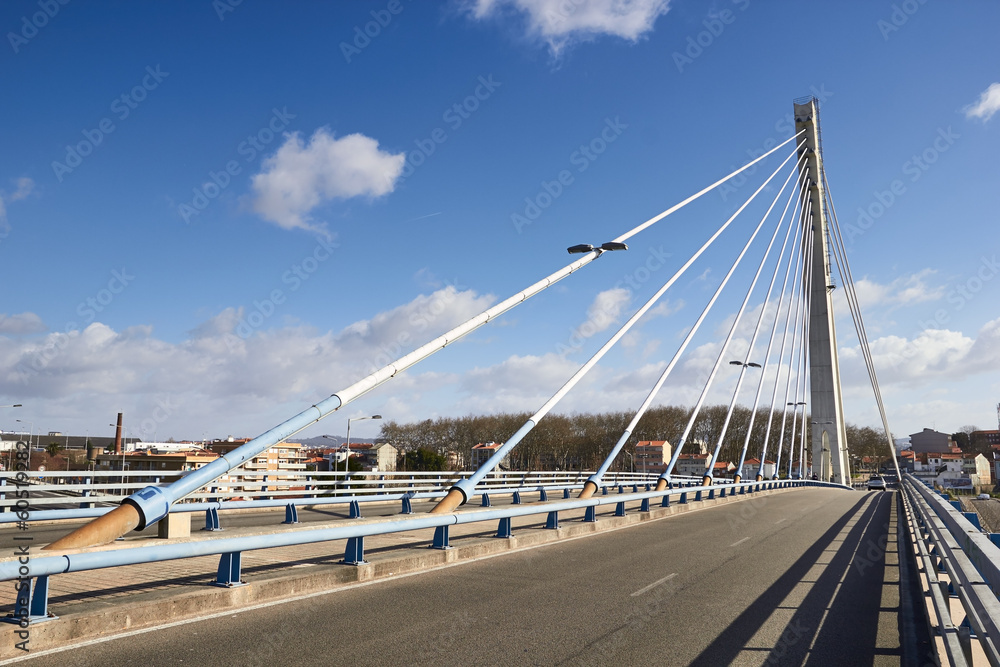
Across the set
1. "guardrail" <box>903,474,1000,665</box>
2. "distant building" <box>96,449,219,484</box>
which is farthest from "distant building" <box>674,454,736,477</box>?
"guardrail" <box>903,474,1000,665</box>

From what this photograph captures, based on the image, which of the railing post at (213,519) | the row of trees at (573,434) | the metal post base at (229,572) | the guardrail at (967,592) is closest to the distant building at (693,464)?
the row of trees at (573,434)

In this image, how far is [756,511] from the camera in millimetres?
24578

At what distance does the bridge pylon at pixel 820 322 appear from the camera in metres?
51.1

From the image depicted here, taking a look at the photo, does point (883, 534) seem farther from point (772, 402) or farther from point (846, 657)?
point (772, 402)

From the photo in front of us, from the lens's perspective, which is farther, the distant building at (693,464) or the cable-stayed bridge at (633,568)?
the distant building at (693,464)

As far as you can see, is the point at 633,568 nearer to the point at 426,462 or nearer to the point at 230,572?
the point at 230,572

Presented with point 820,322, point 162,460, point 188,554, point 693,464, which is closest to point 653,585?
point 188,554

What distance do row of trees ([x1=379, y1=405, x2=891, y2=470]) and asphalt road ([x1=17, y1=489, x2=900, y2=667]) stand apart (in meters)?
93.6

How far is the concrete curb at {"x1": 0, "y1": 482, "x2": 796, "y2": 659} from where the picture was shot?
20.0ft

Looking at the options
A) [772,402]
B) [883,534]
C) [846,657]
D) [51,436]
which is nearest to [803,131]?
[772,402]

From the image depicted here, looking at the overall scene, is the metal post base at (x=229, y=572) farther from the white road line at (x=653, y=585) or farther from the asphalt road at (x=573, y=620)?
the white road line at (x=653, y=585)

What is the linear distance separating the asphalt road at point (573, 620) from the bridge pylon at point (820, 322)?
43.5 metres

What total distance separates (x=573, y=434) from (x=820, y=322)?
6968 cm

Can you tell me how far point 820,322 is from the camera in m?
53.5
